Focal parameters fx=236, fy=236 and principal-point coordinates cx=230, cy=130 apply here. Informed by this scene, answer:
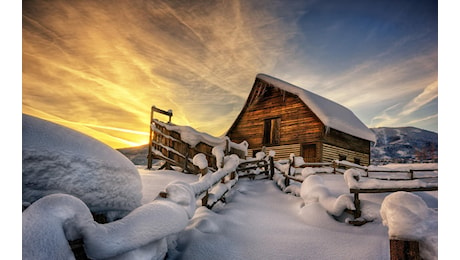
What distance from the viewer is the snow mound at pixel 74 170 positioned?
5.18ft

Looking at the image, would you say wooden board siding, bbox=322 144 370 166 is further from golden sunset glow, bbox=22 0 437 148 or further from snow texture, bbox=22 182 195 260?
snow texture, bbox=22 182 195 260

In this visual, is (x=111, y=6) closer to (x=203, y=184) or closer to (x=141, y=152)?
(x=203, y=184)

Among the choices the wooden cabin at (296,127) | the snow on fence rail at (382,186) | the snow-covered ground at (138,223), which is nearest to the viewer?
the snow-covered ground at (138,223)

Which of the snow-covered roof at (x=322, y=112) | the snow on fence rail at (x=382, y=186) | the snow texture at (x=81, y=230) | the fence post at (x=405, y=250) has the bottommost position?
the snow on fence rail at (x=382, y=186)

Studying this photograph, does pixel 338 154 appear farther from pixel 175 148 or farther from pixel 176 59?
pixel 176 59

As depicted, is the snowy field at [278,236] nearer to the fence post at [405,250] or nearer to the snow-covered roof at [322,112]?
the fence post at [405,250]

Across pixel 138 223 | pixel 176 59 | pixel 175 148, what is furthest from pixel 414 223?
pixel 175 148

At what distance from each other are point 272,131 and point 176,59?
11.5 meters

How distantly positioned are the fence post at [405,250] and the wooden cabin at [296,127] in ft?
36.6

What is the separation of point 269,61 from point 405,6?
173 centimetres

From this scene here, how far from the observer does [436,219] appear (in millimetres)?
1456

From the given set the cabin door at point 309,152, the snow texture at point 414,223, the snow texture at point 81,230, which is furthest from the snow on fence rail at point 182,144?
the snow texture at point 414,223

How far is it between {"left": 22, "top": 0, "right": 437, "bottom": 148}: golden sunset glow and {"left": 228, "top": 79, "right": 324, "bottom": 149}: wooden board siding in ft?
31.9

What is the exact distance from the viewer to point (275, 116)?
572 inches
